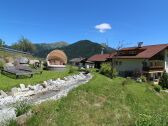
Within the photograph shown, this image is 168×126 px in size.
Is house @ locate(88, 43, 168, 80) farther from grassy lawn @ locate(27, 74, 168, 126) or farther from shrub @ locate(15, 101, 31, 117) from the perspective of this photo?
shrub @ locate(15, 101, 31, 117)

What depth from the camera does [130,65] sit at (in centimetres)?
5691

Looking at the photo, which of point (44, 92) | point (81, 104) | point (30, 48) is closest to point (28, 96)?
point (44, 92)

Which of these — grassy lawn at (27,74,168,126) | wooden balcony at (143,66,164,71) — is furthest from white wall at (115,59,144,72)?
grassy lawn at (27,74,168,126)

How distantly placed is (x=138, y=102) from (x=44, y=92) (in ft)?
25.2

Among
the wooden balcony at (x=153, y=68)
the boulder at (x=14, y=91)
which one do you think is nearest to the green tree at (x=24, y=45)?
the wooden balcony at (x=153, y=68)

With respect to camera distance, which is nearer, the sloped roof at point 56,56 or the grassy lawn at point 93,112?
the grassy lawn at point 93,112

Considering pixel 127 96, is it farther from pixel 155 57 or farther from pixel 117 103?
pixel 155 57

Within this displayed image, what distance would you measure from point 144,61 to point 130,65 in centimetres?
418

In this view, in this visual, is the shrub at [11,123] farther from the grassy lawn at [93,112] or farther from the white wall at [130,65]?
the white wall at [130,65]

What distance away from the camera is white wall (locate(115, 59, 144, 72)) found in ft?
179

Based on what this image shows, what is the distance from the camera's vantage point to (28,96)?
1923 cm

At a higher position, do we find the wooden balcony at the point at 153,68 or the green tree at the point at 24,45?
the green tree at the point at 24,45

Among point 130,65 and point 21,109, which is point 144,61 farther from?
point 21,109

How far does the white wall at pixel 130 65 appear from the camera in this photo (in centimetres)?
5449
